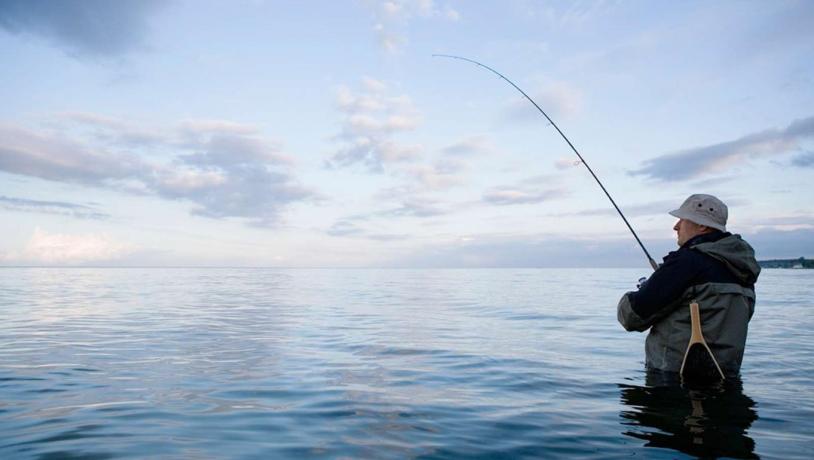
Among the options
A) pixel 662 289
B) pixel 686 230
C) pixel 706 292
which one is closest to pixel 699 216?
pixel 686 230

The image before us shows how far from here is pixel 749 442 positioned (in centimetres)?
467

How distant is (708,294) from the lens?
5.64m

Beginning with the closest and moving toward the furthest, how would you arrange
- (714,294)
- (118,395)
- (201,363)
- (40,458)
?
1. (40,458)
2. (714,294)
3. (118,395)
4. (201,363)

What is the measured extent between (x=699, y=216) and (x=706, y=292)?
92 cm

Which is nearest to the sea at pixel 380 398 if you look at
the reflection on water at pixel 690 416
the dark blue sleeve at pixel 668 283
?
the reflection on water at pixel 690 416

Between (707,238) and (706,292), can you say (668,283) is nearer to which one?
(706,292)

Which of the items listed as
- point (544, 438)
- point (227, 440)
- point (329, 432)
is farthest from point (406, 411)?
point (227, 440)

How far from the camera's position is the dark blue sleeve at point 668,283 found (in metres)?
5.66

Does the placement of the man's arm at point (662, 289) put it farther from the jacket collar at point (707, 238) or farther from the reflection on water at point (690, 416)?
the reflection on water at point (690, 416)

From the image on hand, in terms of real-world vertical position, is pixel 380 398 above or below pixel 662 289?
below

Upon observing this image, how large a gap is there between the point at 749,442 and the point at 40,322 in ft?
55.3

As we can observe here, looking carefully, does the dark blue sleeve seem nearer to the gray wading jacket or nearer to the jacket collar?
the gray wading jacket

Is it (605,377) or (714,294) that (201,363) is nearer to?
(605,377)

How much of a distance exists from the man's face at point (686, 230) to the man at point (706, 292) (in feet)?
0.16
